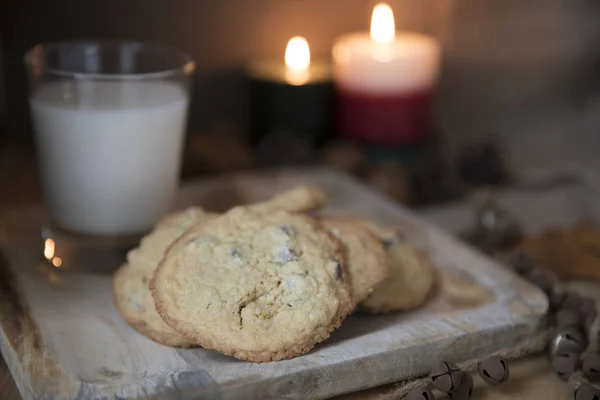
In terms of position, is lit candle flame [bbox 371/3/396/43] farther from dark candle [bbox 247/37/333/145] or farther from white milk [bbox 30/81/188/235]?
white milk [bbox 30/81/188/235]

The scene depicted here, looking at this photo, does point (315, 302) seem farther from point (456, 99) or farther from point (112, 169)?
point (456, 99)

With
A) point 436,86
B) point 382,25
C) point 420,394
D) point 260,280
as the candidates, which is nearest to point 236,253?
point 260,280

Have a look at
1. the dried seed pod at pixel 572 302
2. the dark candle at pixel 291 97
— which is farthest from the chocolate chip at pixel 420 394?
the dark candle at pixel 291 97

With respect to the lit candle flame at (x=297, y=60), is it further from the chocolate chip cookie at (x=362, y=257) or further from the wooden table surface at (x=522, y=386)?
the wooden table surface at (x=522, y=386)

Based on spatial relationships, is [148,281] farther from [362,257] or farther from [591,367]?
[591,367]

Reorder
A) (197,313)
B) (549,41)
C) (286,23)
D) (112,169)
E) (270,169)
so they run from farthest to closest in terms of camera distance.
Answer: (549,41)
(286,23)
(270,169)
(112,169)
(197,313)

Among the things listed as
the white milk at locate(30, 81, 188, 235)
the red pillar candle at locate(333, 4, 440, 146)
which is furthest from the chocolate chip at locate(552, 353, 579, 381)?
the red pillar candle at locate(333, 4, 440, 146)

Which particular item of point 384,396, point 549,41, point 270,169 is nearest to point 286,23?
point 270,169
